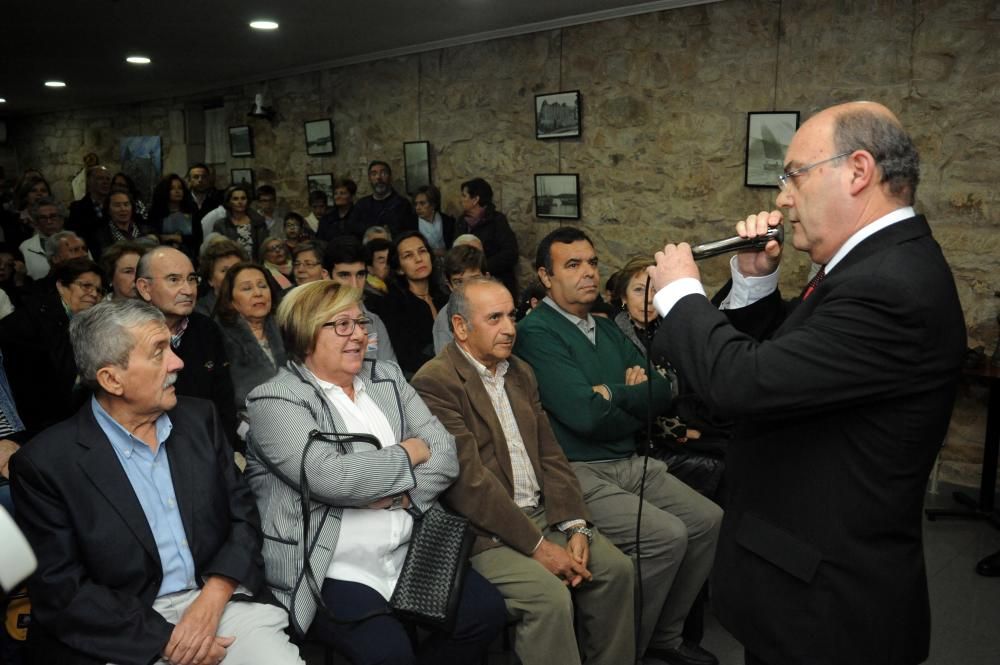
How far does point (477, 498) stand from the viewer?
7.89 ft

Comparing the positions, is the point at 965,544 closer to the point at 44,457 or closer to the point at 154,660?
the point at 154,660

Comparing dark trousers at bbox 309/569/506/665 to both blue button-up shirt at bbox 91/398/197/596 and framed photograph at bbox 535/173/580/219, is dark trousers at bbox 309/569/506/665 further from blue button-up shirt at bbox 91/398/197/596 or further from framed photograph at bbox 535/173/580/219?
framed photograph at bbox 535/173/580/219

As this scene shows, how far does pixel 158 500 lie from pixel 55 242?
11.9 ft

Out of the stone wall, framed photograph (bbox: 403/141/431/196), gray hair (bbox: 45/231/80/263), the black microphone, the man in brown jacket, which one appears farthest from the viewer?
framed photograph (bbox: 403/141/431/196)

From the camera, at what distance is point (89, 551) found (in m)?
1.84

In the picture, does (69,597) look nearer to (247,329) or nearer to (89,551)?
(89,551)

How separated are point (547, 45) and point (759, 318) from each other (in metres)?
4.91

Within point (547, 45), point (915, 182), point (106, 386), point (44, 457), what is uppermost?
point (547, 45)

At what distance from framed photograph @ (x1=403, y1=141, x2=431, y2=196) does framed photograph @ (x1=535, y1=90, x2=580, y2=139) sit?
4.46ft

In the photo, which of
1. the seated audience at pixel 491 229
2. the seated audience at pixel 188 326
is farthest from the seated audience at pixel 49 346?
the seated audience at pixel 491 229

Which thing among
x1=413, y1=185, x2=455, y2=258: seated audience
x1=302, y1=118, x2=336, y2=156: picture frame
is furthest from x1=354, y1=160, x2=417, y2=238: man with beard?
x1=302, y1=118, x2=336, y2=156: picture frame

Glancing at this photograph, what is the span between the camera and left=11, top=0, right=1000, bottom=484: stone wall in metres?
4.33

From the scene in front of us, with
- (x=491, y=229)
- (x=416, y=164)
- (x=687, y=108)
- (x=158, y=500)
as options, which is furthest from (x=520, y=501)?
(x=416, y=164)

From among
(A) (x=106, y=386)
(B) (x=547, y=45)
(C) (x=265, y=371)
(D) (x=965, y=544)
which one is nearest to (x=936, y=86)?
(D) (x=965, y=544)
